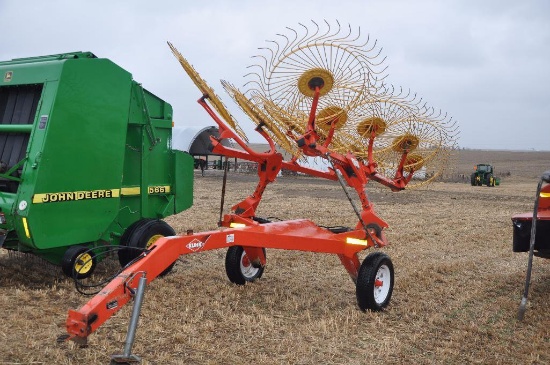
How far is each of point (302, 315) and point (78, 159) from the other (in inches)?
108

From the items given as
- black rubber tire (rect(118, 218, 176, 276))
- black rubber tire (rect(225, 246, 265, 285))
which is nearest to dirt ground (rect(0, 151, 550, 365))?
black rubber tire (rect(225, 246, 265, 285))

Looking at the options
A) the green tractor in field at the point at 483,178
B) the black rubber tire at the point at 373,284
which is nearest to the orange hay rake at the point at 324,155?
the black rubber tire at the point at 373,284

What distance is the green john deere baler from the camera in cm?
517

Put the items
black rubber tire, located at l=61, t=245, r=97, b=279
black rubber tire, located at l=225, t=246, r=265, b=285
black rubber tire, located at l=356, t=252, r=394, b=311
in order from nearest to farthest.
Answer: black rubber tire, located at l=356, t=252, r=394, b=311 → black rubber tire, located at l=61, t=245, r=97, b=279 → black rubber tire, located at l=225, t=246, r=265, b=285

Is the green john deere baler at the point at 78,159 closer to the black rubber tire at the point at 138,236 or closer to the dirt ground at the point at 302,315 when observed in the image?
the black rubber tire at the point at 138,236

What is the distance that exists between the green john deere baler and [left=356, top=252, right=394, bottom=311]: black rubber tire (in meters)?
2.49

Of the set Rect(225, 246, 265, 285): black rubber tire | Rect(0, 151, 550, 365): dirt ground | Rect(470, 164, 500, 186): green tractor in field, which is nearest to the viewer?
Rect(0, 151, 550, 365): dirt ground

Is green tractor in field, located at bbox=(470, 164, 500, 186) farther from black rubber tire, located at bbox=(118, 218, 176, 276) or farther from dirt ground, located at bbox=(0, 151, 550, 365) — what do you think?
black rubber tire, located at bbox=(118, 218, 176, 276)

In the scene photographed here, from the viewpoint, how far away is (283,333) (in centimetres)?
455

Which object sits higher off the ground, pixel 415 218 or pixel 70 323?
pixel 415 218

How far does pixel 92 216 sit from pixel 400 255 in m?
4.55

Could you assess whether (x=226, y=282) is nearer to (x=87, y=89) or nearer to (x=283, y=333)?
(x=283, y=333)

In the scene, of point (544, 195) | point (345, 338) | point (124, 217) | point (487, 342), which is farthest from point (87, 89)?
point (544, 195)

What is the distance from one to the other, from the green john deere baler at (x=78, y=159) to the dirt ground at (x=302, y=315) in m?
0.62
